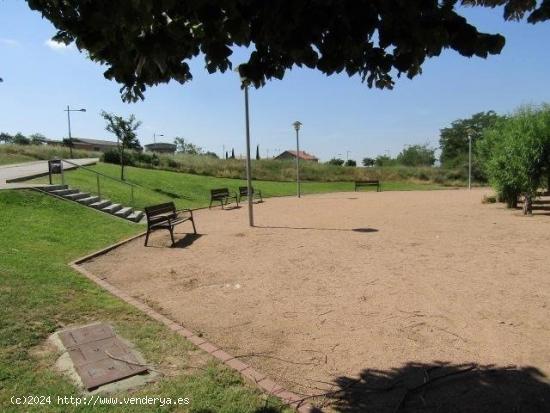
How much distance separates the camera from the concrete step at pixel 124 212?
14.6 m

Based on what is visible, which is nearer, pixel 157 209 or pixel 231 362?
pixel 231 362

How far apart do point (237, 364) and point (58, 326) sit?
2249 millimetres

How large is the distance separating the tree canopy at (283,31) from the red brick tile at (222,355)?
8.96 feet

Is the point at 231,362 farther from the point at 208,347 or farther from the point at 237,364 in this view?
the point at 208,347

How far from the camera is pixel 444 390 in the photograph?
3.72m

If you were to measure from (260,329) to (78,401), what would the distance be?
2.22 m

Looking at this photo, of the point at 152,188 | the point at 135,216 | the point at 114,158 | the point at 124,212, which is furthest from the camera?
the point at 114,158

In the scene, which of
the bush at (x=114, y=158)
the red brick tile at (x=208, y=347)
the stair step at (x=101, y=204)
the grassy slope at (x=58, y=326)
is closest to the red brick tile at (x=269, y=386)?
the grassy slope at (x=58, y=326)

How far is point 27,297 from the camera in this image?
→ 579 cm

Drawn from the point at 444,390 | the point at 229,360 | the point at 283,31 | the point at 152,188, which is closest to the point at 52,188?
the point at 152,188

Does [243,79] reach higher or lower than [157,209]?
higher

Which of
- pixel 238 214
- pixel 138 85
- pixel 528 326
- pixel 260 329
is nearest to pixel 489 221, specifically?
pixel 238 214

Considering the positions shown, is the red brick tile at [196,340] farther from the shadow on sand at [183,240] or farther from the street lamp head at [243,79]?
the shadow on sand at [183,240]

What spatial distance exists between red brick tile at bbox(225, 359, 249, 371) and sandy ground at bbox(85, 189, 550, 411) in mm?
147
